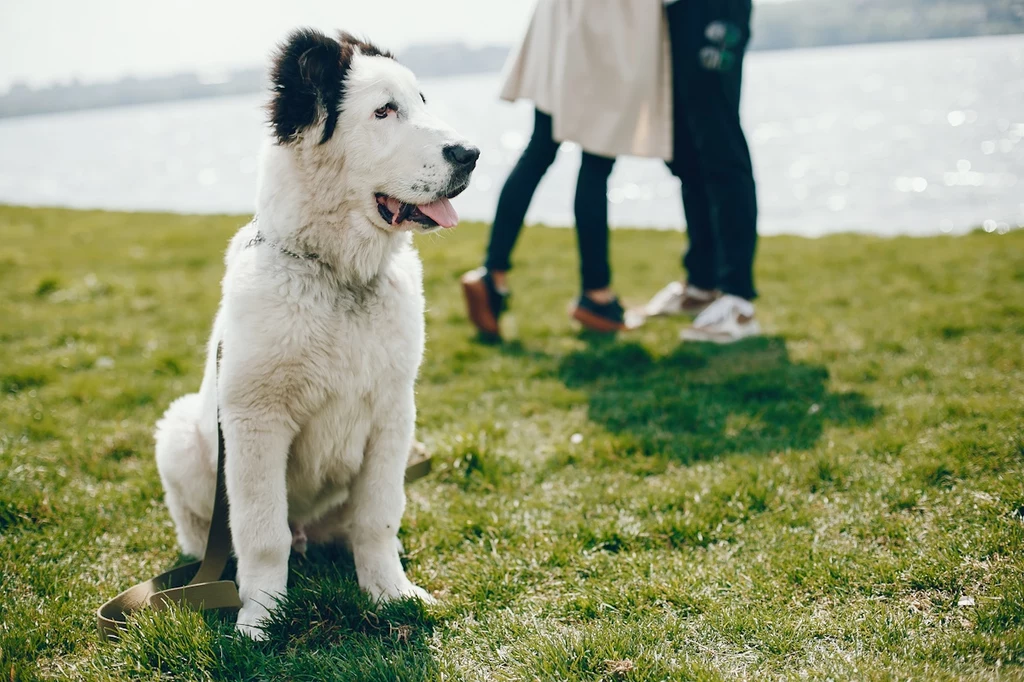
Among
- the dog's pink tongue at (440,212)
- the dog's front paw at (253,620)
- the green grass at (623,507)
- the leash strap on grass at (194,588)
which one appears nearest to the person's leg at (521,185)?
the green grass at (623,507)

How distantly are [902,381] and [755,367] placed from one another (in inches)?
30.6

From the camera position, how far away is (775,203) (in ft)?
38.2

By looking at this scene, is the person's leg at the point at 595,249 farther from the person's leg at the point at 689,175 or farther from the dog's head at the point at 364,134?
the dog's head at the point at 364,134

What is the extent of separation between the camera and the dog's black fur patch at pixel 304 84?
7.84ft

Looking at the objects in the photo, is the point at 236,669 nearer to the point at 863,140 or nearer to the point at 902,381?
the point at 902,381

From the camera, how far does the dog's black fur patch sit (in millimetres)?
2389

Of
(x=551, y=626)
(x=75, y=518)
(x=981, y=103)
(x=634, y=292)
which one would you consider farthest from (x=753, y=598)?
(x=981, y=103)

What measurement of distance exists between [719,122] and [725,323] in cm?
126

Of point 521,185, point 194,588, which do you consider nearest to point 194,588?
point 194,588

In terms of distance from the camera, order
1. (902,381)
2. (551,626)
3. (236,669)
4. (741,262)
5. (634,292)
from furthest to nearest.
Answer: (634,292), (741,262), (902,381), (551,626), (236,669)

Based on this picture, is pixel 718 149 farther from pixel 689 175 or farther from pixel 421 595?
pixel 421 595

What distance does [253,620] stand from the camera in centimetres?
241

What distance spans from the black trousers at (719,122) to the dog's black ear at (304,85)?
9.14ft

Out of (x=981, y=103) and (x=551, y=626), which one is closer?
(x=551, y=626)
